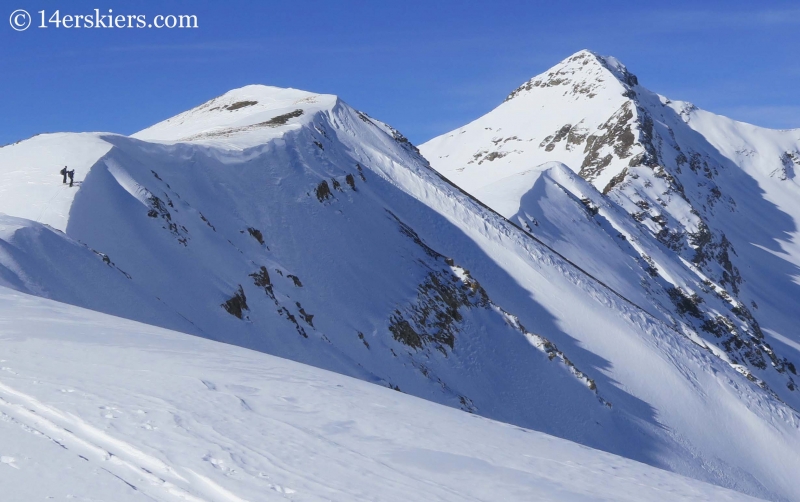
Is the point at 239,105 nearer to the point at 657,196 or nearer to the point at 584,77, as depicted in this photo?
the point at 657,196

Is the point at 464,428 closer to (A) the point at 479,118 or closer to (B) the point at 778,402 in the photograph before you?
(B) the point at 778,402

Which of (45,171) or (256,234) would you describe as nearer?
(45,171)

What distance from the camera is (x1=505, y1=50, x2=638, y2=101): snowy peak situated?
11344 cm

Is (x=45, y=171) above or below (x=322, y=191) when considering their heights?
below

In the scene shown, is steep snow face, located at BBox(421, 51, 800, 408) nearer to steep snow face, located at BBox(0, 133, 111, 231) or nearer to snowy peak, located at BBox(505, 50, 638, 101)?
snowy peak, located at BBox(505, 50, 638, 101)

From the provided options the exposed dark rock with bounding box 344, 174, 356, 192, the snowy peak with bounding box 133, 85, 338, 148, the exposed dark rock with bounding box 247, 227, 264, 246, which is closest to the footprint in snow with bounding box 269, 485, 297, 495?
the exposed dark rock with bounding box 247, 227, 264, 246

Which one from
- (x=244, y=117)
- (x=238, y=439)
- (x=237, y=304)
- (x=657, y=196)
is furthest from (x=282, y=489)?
(x=657, y=196)

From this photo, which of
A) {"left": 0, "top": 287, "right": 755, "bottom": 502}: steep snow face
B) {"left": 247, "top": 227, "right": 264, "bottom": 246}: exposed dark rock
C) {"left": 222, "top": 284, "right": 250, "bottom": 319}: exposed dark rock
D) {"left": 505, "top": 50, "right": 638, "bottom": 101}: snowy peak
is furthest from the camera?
{"left": 505, "top": 50, "right": 638, "bottom": 101}: snowy peak

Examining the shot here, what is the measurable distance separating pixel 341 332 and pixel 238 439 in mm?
19830

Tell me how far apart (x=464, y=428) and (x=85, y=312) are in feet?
19.4

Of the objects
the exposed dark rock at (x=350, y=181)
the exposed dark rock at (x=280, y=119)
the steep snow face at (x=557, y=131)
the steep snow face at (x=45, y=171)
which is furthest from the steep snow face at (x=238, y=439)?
the steep snow face at (x=557, y=131)

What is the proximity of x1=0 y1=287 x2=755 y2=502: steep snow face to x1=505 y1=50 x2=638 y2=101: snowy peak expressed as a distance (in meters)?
108

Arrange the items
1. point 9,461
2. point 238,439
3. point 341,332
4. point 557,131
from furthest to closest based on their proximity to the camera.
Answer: point 557,131 < point 341,332 < point 238,439 < point 9,461

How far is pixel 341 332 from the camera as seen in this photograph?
85.6 feet
